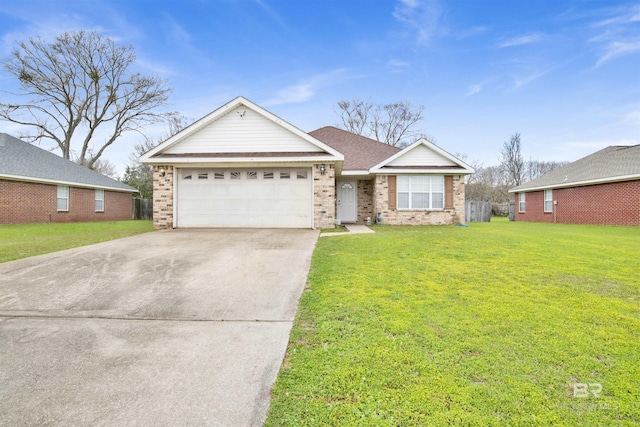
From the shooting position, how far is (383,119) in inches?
1307

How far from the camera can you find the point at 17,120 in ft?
77.8

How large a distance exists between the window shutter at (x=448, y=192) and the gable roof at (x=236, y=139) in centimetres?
647

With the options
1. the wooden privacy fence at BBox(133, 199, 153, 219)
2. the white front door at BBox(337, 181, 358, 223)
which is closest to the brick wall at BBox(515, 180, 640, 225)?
the white front door at BBox(337, 181, 358, 223)

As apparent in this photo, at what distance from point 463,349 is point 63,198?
22.3 meters

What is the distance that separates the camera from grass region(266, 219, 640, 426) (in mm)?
1805

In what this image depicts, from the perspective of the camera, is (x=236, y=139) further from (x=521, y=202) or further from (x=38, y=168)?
(x=521, y=202)

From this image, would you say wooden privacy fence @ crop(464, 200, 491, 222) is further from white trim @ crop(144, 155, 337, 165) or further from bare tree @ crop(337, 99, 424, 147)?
bare tree @ crop(337, 99, 424, 147)

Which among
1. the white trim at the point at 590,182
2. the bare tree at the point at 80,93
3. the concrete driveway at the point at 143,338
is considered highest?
the bare tree at the point at 80,93

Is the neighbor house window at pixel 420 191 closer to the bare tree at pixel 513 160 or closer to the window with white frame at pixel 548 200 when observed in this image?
the window with white frame at pixel 548 200

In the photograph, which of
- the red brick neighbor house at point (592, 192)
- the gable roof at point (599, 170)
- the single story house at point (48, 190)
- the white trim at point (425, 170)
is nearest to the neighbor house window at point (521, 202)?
the red brick neighbor house at point (592, 192)

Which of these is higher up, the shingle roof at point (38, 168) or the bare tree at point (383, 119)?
the bare tree at point (383, 119)

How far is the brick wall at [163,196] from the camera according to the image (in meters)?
11.5

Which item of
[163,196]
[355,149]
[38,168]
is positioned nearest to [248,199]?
[163,196]

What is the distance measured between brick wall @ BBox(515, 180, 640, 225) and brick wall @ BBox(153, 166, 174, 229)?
21.1 meters
